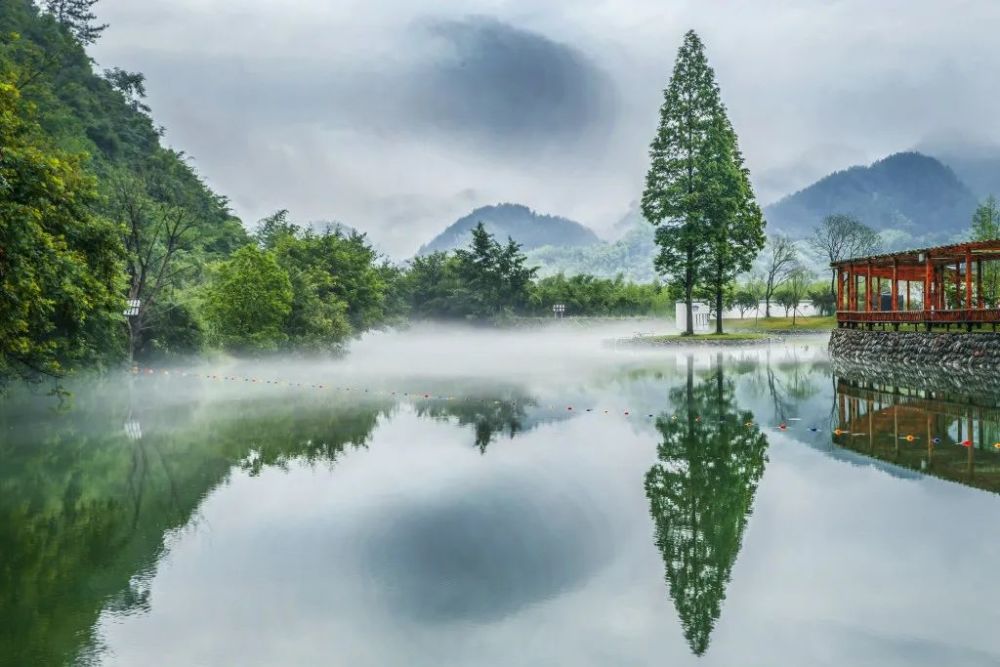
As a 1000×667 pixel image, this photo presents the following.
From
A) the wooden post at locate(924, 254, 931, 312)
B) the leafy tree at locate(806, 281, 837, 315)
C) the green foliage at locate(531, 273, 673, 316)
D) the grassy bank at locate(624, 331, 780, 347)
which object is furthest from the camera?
the green foliage at locate(531, 273, 673, 316)

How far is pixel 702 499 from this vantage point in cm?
1034

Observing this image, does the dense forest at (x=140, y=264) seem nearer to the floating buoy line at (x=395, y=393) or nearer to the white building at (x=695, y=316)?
the floating buoy line at (x=395, y=393)

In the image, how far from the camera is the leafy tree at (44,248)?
1309 cm

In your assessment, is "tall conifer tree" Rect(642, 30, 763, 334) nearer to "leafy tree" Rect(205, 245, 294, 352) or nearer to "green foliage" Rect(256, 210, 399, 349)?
"green foliage" Rect(256, 210, 399, 349)

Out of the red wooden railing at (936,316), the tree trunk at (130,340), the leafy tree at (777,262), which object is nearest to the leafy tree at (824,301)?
the leafy tree at (777,262)

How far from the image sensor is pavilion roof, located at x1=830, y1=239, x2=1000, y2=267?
2776 centimetres

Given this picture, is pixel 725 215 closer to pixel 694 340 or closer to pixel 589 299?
pixel 694 340

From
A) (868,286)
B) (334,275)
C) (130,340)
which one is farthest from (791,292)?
(130,340)

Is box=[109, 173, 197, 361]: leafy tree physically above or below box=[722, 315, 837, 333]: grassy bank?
above

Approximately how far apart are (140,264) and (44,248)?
1745 cm

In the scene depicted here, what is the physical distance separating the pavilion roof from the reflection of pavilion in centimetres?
972

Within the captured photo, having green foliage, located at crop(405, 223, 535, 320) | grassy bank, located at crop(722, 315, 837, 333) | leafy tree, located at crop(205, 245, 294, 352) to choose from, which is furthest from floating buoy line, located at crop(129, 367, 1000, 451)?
grassy bank, located at crop(722, 315, 837, 333)

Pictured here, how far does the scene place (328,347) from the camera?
39625mm

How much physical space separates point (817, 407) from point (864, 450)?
6.00 m
